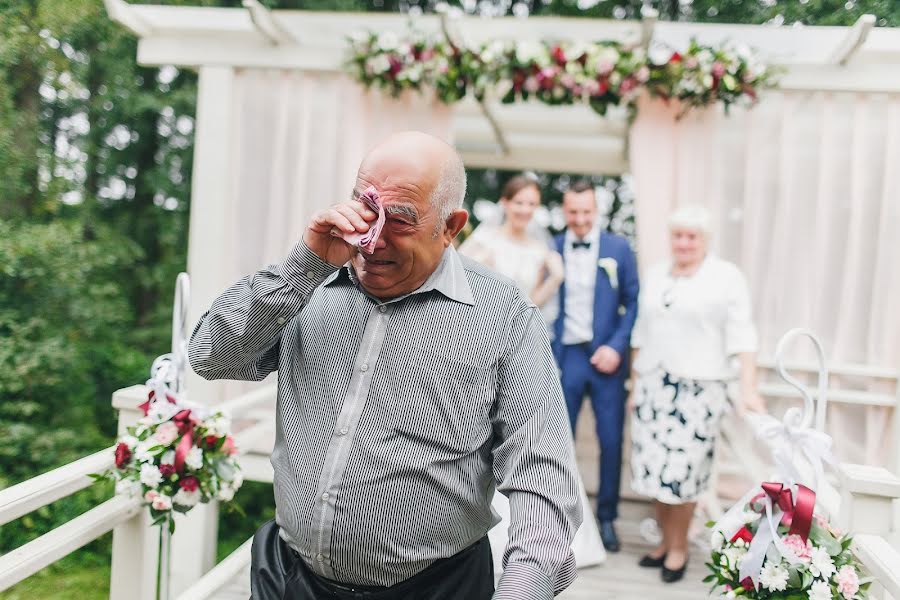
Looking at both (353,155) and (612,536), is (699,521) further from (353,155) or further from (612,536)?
(353,155)

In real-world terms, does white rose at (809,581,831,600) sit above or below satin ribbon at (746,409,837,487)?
below

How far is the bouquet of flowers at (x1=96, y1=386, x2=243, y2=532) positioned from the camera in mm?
2166

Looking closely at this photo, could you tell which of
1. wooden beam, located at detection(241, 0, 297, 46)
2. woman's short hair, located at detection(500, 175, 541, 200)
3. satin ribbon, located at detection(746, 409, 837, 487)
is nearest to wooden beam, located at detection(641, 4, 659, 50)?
woman's short hair, located at detection(500, 175, 541, 200)

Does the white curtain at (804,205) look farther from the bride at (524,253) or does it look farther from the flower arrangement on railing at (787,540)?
the flower arrangement on railing at (787,540)

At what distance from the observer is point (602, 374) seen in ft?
12.1

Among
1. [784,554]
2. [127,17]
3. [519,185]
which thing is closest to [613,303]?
[519,185]

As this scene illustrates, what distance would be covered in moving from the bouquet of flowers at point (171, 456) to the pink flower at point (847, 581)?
164 centimetres

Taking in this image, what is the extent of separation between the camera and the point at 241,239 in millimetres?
4297

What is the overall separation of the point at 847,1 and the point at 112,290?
494 centimetres

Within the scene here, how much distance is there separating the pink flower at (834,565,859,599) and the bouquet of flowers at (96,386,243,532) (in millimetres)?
1640

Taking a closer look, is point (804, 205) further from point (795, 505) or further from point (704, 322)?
point (795, 505)

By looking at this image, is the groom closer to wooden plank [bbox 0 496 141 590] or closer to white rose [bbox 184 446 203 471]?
white rose [bbox 184 446 203 471]

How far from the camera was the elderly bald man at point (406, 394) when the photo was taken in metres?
1.31

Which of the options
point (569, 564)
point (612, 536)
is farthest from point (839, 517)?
point (612, 536)
